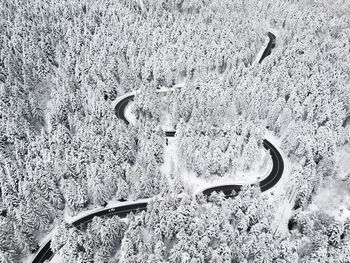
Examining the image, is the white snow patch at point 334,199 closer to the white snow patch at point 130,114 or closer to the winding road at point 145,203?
the winding road at point 145,203

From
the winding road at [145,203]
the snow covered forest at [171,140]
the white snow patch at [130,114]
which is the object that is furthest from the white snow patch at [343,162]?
the white snow patch at [130,114]

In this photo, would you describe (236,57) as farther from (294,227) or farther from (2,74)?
(2,74)

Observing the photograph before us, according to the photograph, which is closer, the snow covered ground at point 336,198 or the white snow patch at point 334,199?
the snow covered ground at point 336,198

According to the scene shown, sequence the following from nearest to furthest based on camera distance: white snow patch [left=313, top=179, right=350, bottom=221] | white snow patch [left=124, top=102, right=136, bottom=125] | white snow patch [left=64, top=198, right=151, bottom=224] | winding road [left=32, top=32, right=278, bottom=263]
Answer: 1. winding road [left=32, top=32, right=278, bottom=263]
2. white snow patch [left=64, top=198, right=151, bottom=224]
3. white snow patch [left=313, top=179, right=350, bottom=221]
4. white snow patch [left=124, top=102, right=136, bottom=125]

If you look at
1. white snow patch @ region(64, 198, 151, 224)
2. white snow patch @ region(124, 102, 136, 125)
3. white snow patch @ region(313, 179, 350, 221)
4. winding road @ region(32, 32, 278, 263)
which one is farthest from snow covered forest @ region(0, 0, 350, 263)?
white snow patch @ region(124, 102, 136, 125)

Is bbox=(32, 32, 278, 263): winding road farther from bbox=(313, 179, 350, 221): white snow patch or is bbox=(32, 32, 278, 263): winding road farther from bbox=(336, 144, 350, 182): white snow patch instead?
bbox=(336, 144, 350, 182): white snow patch

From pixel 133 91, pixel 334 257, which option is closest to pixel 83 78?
pixel 133 91

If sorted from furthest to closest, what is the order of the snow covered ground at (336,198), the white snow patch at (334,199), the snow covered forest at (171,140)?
the white snow patch at (334,199) → the snow covered ground at (336,198) → the snow covered forest at (171,140)

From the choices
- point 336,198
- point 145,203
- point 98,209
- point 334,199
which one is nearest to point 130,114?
point 145,203

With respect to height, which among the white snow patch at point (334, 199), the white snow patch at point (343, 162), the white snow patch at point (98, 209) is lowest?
the white snow patch at point (98, 209)
